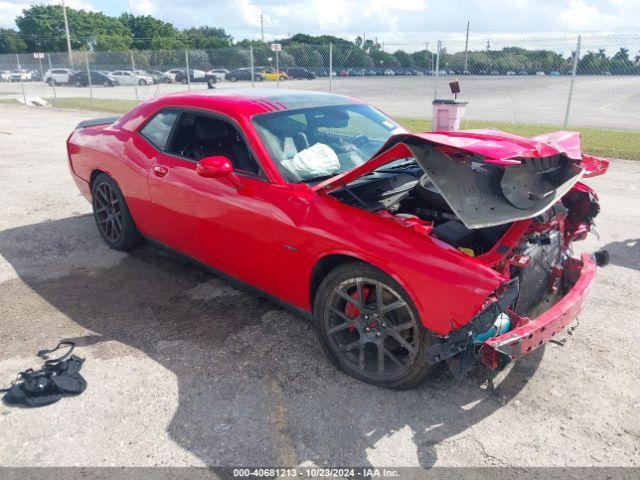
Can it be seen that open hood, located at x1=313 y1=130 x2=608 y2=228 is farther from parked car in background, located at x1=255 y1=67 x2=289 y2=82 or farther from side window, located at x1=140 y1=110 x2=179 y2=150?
parked car in background, located at x1=255 y1=67 x2=289 y2=82

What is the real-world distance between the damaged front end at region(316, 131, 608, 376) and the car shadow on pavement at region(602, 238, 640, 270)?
1603 mm

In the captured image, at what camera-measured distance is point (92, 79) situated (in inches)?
1409

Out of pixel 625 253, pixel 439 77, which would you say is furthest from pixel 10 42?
pixel 625 253

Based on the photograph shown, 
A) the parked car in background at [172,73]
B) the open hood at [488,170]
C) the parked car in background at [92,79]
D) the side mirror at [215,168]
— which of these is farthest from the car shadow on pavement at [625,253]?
the parked car in background at [92,79]

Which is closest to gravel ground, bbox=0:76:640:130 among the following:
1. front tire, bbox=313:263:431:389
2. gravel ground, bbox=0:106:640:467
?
gravel ground, bbox=0:106:640:467

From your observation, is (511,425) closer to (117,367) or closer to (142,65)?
(117,367)

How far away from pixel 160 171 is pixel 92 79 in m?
36.2

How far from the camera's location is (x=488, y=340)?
257 centimetres

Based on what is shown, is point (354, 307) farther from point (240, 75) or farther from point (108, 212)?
point (240, 75)

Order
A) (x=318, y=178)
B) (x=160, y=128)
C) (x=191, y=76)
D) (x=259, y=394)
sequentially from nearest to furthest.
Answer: (x=259, y=394)
(x=318, y=178)
(x=160, y=128)
(x=191, y=76)

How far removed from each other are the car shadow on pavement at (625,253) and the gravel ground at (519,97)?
9717mm

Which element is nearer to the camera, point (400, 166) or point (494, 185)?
point (494, 185)

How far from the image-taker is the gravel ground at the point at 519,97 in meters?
15.3

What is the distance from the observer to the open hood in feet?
8.63
